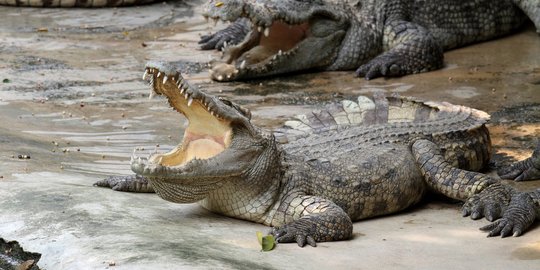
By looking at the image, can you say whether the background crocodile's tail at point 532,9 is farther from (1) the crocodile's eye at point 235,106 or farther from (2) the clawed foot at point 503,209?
(1) the crocodile's eye at point 235,106

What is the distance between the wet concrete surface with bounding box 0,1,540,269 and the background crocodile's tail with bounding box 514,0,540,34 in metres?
0.25

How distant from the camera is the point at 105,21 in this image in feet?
40.4

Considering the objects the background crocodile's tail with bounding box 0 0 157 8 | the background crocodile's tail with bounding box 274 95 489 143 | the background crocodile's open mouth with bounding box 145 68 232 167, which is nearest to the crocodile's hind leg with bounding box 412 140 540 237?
the background crocodile's tail with bounding box 274 95 489 143

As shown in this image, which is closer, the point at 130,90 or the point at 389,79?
the point at 130,90

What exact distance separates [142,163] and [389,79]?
5041 mm

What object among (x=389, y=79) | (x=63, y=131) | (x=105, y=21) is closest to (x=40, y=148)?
(x=63, y=131)

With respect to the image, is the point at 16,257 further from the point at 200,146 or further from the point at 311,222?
the point at 311,222

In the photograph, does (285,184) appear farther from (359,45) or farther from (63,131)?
Result: (359,45)

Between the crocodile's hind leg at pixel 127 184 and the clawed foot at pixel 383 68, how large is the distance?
423 centimetres

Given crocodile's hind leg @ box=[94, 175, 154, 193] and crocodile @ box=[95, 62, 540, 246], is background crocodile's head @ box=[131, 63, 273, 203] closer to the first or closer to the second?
crocodile @ box=[95, 62, 540, 246]

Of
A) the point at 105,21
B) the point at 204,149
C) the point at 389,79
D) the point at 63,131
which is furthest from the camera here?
the point at 105,21

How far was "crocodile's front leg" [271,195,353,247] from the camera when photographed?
4.95 metres

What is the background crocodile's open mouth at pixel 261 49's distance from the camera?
9.58 m

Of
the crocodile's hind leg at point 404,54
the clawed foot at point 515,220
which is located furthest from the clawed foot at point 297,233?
the crocodile's hind leg at point 404,54
